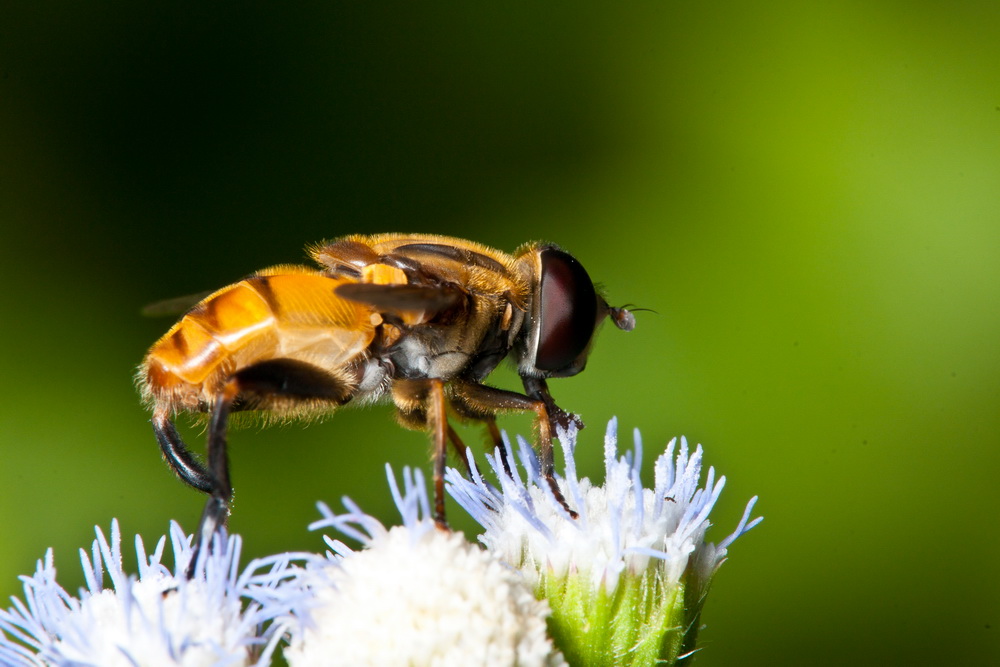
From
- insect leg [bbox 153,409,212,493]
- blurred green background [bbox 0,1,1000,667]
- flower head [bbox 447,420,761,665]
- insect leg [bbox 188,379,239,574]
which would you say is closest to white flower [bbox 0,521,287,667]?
insect leg [bbox 188,379,239,574]

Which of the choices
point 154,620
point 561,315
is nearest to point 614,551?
point 561,315

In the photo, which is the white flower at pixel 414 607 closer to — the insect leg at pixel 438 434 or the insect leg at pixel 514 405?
the insect leg at pixel 438 434

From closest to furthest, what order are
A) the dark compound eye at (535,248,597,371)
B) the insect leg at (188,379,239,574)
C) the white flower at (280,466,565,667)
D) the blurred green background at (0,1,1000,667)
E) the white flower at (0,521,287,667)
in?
the white flower at (280,466,565,667) → the white flower at (0,521,287,667) → the insect leg at (188,379,239,574) → the dark compound eye at (535,248,597,371) → the blurred green background at (0,1,1000,667)

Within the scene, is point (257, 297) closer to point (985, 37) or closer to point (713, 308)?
point (713, 308)

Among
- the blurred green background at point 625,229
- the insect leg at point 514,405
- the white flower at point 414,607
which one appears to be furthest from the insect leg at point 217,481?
the blurred green background at point 625,229

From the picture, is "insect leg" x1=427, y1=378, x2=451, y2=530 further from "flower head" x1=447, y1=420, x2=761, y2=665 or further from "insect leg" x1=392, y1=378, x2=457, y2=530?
"flower head" x1=447, y1=420, x2=761, y2=665

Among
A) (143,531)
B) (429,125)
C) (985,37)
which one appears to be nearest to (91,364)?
(143,531)

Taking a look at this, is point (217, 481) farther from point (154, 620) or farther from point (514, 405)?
point (514, 405)

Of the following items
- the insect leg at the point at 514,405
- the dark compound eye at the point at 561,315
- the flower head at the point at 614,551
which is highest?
the dark compound eye at the point at 561,315
